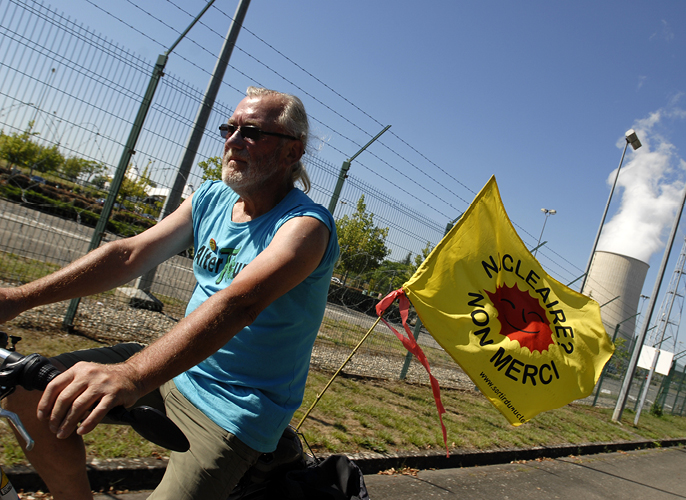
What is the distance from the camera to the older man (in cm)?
120

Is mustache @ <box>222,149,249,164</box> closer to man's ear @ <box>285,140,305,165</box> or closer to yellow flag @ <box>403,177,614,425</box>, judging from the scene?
man's ear @ <box>285,140,305,165</box>

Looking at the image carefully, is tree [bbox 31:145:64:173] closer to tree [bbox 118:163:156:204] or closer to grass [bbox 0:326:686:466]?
tree [bbox 118:163:156:204]

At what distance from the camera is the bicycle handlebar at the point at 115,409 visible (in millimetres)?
956

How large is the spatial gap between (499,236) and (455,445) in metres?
2.91

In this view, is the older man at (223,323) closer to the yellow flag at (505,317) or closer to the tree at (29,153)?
the yellow flag at (505,317)

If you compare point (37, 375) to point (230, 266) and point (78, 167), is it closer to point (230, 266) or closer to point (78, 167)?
point (230, 266)

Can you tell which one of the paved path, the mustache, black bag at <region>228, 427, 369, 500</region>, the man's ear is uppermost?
the man's ear

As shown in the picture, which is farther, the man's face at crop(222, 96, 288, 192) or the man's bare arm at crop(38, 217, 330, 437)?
the man's face at crop(222, 96, 288, 192)

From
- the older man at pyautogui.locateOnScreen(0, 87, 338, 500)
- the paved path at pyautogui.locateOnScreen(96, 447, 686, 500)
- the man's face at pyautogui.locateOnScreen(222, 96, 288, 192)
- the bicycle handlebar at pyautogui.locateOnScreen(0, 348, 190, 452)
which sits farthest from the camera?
the paved path at pyautogui.locateOnScreen(96, 447, 686, 500)

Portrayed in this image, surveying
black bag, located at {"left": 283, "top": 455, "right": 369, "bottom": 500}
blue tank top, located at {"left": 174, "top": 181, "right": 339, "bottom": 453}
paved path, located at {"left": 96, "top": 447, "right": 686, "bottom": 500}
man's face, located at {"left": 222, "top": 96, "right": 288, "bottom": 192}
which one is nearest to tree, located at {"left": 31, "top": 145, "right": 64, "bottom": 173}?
paved path, located at {"left": 96, "top": 447, "right": 686, "bottom": 500}

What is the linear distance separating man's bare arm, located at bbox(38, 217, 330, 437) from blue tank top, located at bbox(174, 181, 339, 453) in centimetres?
13

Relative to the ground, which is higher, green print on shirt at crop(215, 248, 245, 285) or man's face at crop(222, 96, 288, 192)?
man's face at crop(222, 96, 288, 192)

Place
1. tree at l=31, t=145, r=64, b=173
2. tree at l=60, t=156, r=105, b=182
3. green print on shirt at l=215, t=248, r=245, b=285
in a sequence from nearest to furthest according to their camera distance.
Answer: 1. green print on shirt at l=215, t=248, r=245, b=285
2. tree at l=31, t=145, r=64, b=173
3. tree at l=60, t=156, r=105, b=182

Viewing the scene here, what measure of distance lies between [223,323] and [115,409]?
375 millimetres
